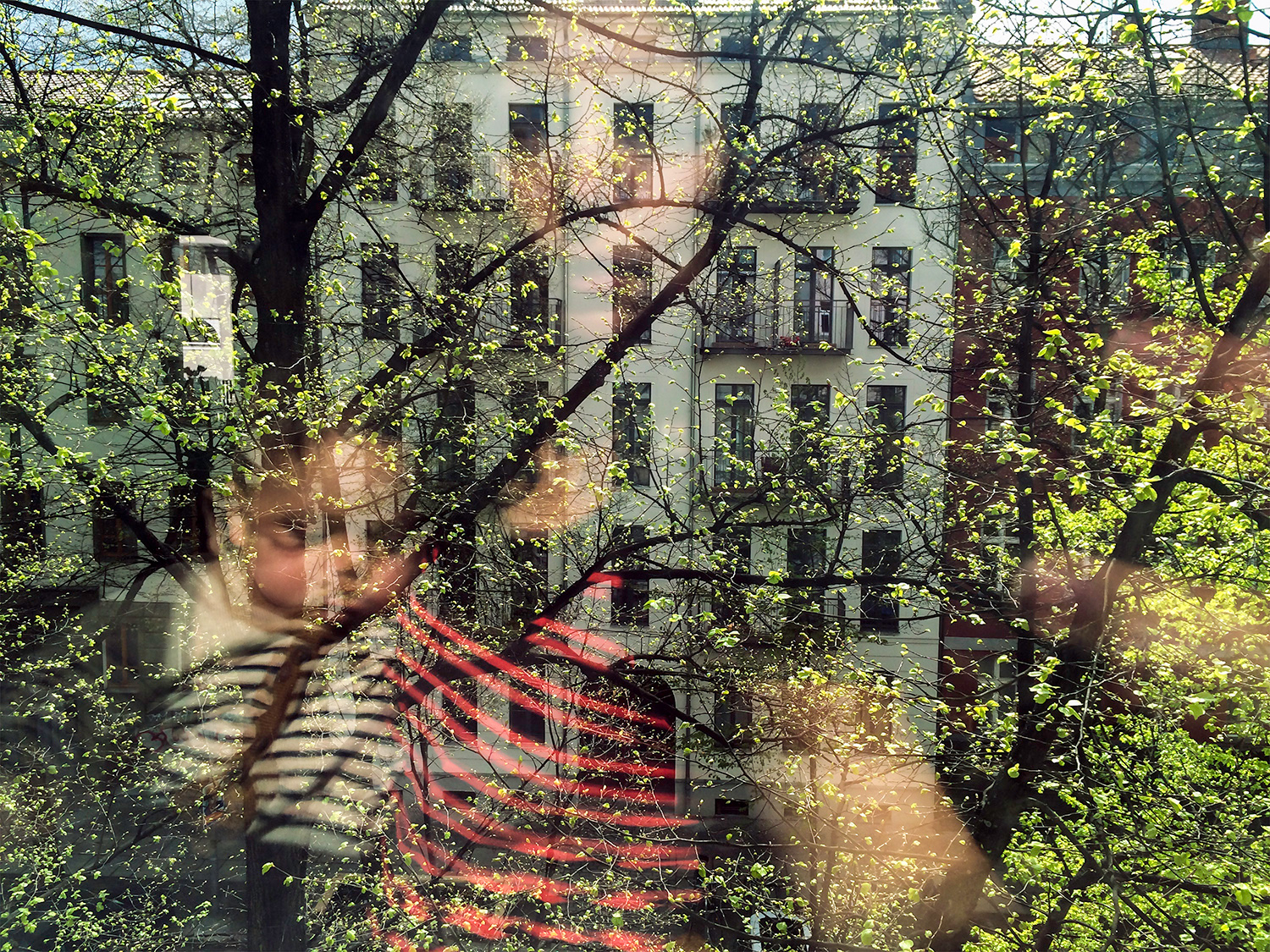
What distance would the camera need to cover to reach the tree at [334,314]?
6.34 metres

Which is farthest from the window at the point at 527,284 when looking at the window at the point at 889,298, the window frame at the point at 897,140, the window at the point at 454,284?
the window at the point at 889,298

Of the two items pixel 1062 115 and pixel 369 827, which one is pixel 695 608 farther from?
pixel 1062 115

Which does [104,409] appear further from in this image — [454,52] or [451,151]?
[454,52]

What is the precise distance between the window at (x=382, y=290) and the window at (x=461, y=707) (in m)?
4.74

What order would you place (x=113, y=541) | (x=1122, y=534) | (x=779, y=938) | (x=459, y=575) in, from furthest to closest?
(x=113, y=541) → (x=459, y=575) → (x=1122, y=534) → (x=779, y=938)

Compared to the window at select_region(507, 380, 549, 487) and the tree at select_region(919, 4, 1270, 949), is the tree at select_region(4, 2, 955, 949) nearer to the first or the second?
the window at select_region(507, 380, 549, 487)

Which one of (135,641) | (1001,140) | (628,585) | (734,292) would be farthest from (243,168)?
(135,641)

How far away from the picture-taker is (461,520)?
755 centimetres

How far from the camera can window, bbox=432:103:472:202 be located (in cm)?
908

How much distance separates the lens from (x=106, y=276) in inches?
431

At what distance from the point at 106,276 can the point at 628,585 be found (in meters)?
9.68

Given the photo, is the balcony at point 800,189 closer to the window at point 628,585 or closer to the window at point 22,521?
the window at point 628,585

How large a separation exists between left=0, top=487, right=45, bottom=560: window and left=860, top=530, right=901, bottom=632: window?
9178 millimetres

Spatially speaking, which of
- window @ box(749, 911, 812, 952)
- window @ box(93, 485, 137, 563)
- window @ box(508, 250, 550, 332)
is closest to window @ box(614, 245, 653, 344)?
window @ box(508, 250, 550, 332)
